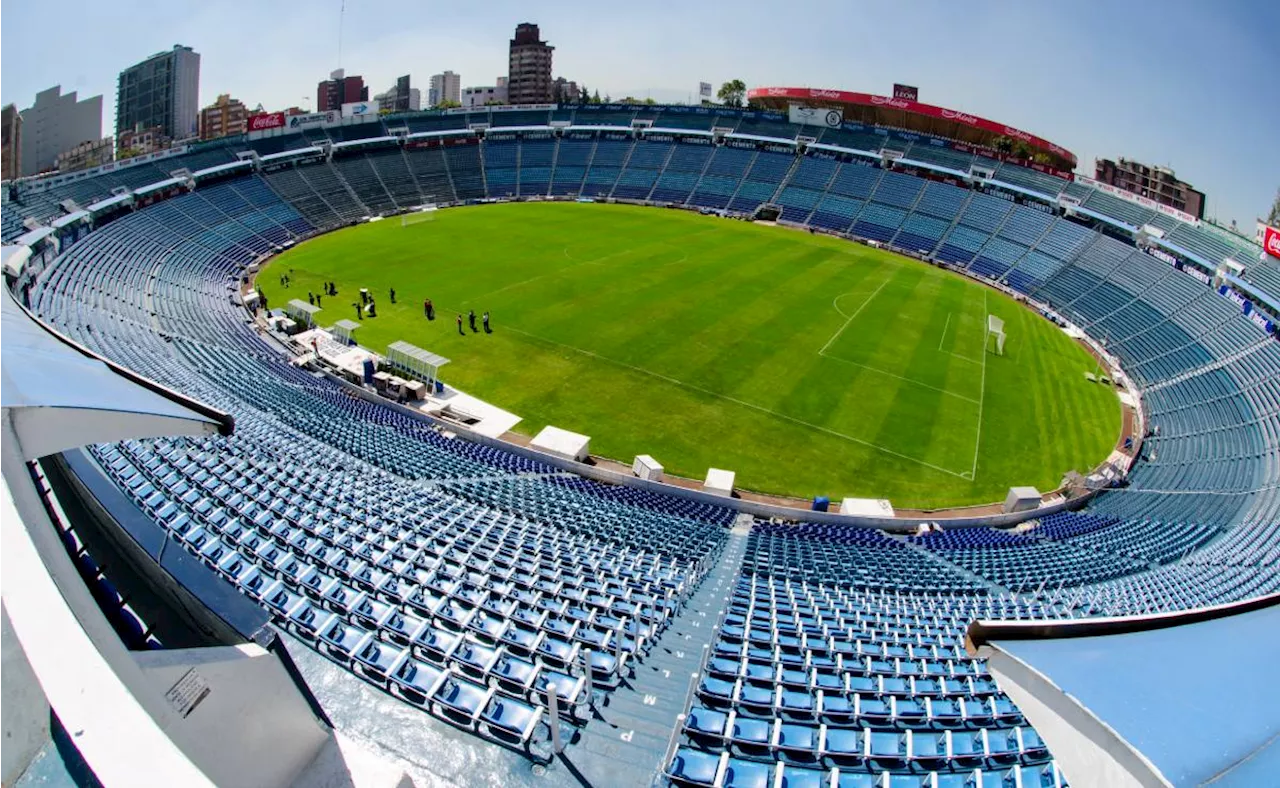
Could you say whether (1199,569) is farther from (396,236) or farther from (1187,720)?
(396,236)

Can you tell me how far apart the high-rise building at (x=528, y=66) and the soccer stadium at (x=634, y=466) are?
91.2 m

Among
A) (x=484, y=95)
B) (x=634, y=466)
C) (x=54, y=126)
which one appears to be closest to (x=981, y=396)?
(x=634, y=466)

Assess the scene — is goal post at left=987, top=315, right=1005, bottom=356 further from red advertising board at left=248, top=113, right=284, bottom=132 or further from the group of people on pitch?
red advertising board at left=248, top=113, right=284, bottom=132

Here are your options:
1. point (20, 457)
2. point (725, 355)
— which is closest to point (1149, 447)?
point (725, 355)

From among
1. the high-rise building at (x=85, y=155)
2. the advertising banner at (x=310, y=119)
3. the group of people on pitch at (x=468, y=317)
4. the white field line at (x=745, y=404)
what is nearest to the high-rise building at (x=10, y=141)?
the high-rise building at (x=85, y=155)

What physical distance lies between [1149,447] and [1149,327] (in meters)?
17.9

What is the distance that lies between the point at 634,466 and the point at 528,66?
157m

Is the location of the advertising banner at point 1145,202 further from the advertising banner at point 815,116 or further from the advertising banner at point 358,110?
the advertising banner at point 358,110

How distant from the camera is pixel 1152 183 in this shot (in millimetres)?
105438

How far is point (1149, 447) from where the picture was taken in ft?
113

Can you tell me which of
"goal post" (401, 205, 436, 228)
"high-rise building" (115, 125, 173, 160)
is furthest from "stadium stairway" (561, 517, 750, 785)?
"high-rise building" (115, 125, 173, 160)

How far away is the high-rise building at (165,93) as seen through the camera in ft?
436

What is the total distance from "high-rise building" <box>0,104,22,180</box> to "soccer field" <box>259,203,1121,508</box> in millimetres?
41722

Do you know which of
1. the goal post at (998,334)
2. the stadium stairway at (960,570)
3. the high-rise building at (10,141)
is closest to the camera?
the stadium stairway at (960,570)
